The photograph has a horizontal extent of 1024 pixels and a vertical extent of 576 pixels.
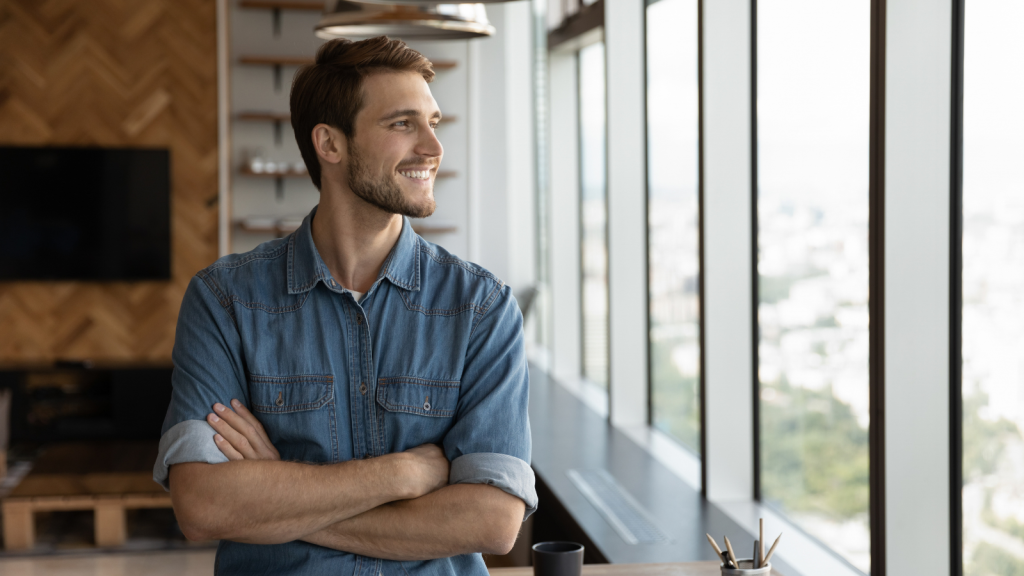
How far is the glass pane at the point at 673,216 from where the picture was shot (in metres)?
3.89

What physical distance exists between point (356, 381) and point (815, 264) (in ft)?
5.88

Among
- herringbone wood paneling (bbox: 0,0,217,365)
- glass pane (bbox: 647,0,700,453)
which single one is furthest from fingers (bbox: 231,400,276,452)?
herringbone wood paneling (bbox: 0,0,217,365)

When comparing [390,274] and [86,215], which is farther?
[86,215]

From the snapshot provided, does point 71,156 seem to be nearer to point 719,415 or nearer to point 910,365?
point 719,415

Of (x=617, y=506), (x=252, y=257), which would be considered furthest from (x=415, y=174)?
(x=617, y=506)

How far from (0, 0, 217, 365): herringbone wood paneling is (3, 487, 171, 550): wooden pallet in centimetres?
176

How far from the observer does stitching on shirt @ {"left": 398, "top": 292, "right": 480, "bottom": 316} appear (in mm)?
1553

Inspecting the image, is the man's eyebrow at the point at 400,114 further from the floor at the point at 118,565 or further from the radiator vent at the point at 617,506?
the floor at the point at 118,565

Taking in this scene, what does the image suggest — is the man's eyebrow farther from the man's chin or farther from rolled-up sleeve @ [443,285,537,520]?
Answer: rolled-up sleeve @ [443,285,537,520]

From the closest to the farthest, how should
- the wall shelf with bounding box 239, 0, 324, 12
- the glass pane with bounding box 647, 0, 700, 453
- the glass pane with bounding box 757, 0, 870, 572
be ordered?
the glass pane with bounding box 757, 0, 870, 572 → the glass pane with bounding box 647, 0, 700, 453 → the wall shelf with bounding box 239, 0, 324, 12

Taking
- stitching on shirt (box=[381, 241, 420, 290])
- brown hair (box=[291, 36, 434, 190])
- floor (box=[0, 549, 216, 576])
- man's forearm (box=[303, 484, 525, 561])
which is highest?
brown hair (box=[291, 36, 434, 190])

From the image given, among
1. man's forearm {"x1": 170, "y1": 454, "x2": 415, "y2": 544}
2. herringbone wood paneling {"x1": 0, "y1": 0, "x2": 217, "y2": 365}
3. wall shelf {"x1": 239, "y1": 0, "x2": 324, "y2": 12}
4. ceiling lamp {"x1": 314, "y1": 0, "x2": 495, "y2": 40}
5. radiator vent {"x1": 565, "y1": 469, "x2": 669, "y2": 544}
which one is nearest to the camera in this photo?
man's forearm {"x1": 170, "y1": 454, "x2": 415, "y2": 544}

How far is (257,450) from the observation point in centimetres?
148

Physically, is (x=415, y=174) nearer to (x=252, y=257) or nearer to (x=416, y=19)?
(x=252, y=257)
